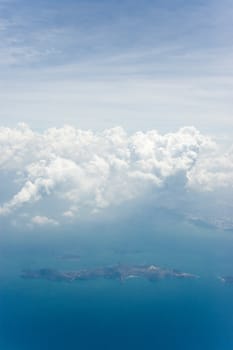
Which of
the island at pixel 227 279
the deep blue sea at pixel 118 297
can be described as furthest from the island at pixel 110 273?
the island at pixel 227 279

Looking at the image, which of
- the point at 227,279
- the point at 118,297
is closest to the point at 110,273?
the point at 118,297

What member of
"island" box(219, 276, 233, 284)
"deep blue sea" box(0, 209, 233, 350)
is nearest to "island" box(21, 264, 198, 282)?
"deep blue sea" box(0, 209, 233, 350)

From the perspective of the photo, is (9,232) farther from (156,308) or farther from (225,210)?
(225,210)

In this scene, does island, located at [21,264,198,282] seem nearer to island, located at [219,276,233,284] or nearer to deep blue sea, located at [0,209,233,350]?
deep blue sea, located at [0,209,233,350]

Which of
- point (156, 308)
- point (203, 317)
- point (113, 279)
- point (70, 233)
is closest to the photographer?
point (203, 317)

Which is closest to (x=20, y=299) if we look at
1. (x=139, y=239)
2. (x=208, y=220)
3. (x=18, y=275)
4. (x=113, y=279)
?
(x=18, y=275)
